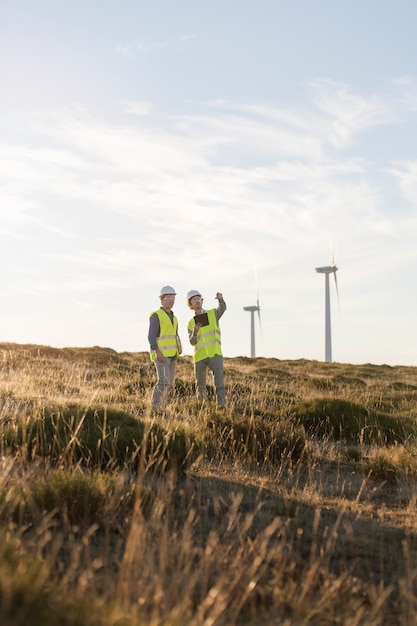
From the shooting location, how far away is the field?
10.9 ft

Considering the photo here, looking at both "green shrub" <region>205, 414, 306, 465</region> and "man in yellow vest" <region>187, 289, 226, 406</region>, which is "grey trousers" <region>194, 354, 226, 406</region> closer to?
"man in yellow vest" <region>187, 289, 226, 406</region>

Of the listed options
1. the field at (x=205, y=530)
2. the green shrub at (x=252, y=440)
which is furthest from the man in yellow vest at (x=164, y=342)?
the green shrub at (x=252, y=440)

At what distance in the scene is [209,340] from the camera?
42.6 feet

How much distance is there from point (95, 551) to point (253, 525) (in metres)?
1.41

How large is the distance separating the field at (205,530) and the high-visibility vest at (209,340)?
260 cm

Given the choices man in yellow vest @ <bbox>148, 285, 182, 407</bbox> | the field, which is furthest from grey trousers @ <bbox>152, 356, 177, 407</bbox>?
the field

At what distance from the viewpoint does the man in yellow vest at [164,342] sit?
12141mm

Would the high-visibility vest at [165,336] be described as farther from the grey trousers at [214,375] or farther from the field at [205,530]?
the field at [205,530]

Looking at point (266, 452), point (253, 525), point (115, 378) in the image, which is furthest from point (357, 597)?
point (115, 378)

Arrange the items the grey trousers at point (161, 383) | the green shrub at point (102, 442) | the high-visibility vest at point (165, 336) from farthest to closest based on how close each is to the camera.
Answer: the high-visibility vest at point (165, 336)
the grey trousers at point (161, 383)
the green shrub at point (102, 442)

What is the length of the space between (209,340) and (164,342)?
3.43ft

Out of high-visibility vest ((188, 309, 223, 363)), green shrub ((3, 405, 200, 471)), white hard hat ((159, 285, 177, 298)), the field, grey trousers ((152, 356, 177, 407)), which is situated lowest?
the field

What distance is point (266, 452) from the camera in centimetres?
827

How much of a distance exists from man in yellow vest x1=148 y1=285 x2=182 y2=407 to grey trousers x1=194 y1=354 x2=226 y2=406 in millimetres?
772
